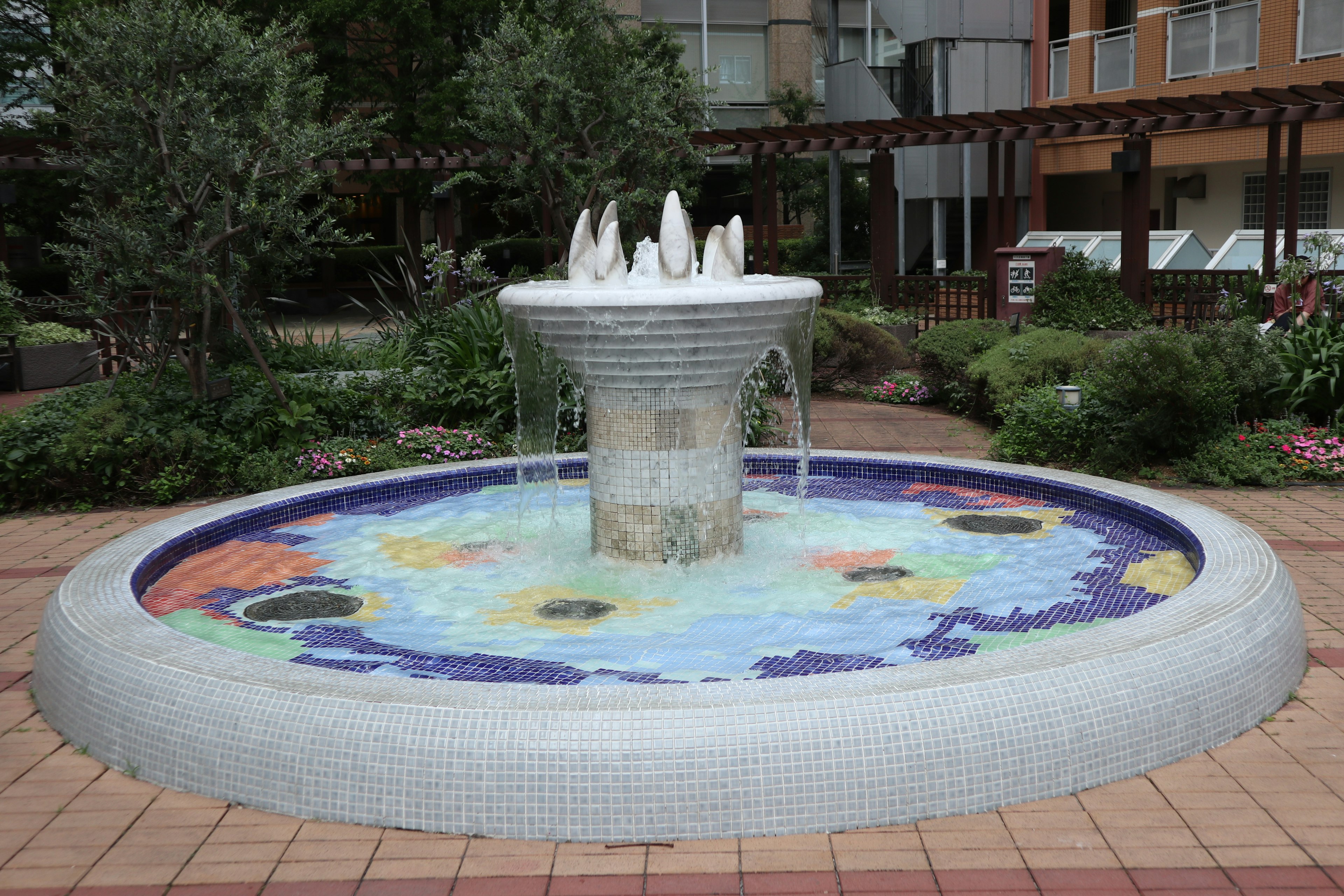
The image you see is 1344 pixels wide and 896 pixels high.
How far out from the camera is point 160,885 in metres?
3.53

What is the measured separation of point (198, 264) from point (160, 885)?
6841 mm

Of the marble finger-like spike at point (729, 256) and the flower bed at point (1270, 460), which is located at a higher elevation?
the marble finger-like spike at point (729, 256)

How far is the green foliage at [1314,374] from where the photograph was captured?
32.0 feet

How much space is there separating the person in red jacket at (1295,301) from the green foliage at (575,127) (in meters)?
7.49

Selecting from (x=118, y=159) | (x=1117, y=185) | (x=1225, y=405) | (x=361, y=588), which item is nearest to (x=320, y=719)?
(x=361, y=588)

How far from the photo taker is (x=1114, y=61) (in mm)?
23719

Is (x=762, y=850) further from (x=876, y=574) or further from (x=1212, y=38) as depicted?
(x=1212, y=38)

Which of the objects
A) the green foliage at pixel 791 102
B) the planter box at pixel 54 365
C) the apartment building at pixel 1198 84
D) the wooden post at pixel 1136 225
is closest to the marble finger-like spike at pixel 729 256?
the wooden post at pixel 1136 225

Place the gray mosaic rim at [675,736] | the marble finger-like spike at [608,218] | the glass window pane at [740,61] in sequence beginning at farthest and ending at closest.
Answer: the glass window pane at [740,61]
the marble finger-like spike at [608,218]
the gray mosaic rim at [675,736]

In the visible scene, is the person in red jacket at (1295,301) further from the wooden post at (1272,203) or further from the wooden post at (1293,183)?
the wooden post at (1293,183)

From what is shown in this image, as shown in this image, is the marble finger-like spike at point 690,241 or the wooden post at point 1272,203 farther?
the wooden post at point 1272,203

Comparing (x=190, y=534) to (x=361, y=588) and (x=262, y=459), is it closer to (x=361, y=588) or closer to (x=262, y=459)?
(x=361, y=588)

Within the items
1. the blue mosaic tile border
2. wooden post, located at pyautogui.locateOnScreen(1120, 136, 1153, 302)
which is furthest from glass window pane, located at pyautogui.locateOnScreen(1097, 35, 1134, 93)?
the blue mosaic tile border

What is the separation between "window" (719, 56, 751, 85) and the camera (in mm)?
35094
